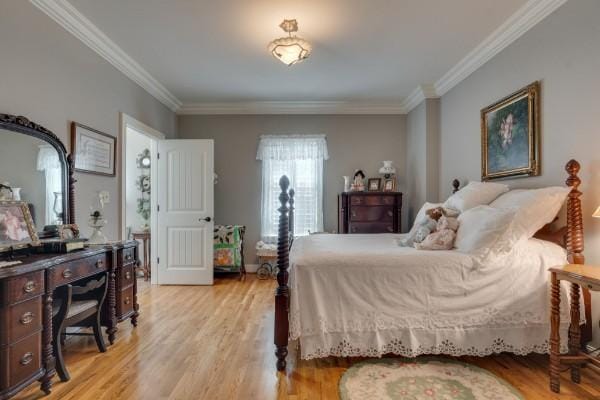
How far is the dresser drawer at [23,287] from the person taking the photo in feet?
5.38

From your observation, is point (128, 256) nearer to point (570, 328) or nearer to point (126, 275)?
point (126, 275)

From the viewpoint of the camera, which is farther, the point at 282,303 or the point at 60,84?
the point at 60,84

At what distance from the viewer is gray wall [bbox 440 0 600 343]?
6.97 feet

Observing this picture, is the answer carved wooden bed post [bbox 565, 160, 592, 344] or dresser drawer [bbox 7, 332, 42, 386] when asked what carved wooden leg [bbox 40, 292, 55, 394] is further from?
carved wooden bed post [bbox 565, 160, 592, 344]

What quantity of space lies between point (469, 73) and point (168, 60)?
10.7ft

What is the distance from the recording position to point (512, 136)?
2895 mm

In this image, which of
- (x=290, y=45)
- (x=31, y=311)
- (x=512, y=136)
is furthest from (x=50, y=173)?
(x=512, y=136)

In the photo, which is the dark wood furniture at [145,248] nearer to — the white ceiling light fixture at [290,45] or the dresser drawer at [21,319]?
the dresser drawer at [21,319]

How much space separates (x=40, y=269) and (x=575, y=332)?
3.18 meters

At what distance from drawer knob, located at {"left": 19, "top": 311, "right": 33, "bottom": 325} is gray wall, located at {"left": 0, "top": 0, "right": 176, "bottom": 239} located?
119 centimetres

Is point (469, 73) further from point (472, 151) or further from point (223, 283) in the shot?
point (223, 283)

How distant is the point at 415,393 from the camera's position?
188 centimetres

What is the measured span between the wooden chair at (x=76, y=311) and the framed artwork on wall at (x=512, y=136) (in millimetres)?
3498

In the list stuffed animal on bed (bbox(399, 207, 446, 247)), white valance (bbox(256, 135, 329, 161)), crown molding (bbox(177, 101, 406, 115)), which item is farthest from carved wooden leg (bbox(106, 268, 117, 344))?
crown molding (bbox(177, 101, 406, 115))
